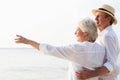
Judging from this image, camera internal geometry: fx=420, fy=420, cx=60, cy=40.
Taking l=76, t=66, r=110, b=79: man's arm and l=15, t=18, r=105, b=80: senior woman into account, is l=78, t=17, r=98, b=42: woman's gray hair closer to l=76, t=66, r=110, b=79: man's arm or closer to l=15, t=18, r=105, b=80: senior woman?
l=15, t=18, r=105, b=80: senior woman

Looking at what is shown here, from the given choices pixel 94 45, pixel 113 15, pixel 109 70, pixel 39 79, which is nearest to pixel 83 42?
pixel 94 45

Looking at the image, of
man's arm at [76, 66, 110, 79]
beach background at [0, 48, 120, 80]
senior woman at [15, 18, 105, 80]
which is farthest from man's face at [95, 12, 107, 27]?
beach background at [0, 48, 120, 80]

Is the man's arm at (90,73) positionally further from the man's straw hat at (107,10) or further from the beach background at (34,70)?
the beach background at (34,70)

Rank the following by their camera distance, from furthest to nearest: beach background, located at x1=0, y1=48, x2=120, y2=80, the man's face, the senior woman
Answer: beach background, located at x1=0, y1=48, x2=120, y2=80 → the man's face → the senior woman

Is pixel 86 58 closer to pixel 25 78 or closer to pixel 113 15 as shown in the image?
pixel 113 15

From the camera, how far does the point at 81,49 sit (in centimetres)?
282

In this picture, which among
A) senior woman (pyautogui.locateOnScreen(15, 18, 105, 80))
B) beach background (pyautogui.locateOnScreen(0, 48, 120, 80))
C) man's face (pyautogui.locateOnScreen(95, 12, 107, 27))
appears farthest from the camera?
beach background (pyautogui.locateOnScreen(0, 48, 120, 80))

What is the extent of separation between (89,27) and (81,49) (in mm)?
172

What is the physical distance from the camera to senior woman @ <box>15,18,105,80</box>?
110 inches

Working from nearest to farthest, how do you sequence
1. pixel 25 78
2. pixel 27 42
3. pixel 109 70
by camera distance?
pixel 27 42, pixel 109 70, pixel 25 78

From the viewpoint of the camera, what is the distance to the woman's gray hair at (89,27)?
2.88 m

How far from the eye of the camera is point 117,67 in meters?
3.23

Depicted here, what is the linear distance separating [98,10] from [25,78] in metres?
14.6

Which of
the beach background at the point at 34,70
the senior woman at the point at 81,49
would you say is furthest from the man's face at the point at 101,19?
the beach background at the point at 34,70
